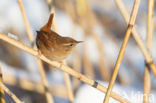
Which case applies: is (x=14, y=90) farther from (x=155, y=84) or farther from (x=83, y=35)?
(x=155, y=84)

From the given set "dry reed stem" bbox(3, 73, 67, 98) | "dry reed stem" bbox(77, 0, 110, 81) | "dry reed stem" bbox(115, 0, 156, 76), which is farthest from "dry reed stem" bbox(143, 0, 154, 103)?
"dry reed stem" bbox(3, 73, 67, 98)

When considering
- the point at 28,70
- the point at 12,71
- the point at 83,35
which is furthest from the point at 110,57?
the point at 12,71

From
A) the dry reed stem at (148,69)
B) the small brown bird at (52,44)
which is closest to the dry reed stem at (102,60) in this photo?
the small brown bird at (52,44)

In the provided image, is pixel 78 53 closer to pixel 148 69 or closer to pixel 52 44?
pixel 52 44

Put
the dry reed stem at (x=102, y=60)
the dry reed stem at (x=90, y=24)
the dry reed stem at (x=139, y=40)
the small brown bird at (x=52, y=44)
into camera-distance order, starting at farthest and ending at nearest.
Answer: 1. the dry reed stem at (x=102, y=60)
2. the dry reed stem at (x=90, y=24)
3. the small brown bird at (x=52, y=44)
4. the dry reed stem at (x=139, y=40)

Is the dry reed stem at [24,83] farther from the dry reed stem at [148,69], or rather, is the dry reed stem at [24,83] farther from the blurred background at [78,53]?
the dry reed stem at [148,69]

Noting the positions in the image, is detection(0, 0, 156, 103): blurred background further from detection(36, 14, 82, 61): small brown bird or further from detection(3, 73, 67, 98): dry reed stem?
detection(36, 14, 82, 61): small brown bird

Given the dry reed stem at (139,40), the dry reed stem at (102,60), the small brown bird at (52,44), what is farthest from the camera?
the dry reed stem at (102,60)
